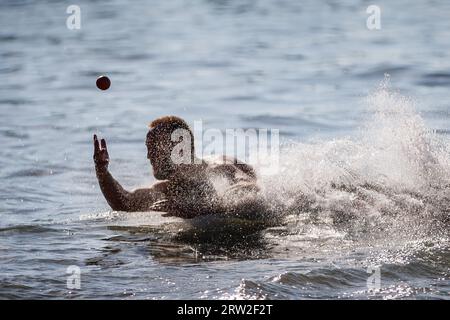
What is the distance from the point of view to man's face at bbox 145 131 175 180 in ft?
23.6

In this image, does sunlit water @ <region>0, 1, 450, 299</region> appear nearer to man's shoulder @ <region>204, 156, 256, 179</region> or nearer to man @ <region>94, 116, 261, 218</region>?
man @ <region>94, 116, 261, 218</region>

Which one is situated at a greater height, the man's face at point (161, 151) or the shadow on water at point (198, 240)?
the man's face at point (161, 151)

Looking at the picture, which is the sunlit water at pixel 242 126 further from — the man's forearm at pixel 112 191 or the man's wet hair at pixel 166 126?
the man's wet hair at pixel 166 126

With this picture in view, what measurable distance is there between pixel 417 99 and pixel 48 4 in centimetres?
1163

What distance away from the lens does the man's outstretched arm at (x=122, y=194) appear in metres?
7.12

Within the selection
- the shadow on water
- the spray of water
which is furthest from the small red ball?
the spray of water

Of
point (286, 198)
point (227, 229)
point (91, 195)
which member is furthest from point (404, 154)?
point (91, 195)

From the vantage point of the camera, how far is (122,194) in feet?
23.8

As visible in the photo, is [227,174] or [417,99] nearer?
[227,174]

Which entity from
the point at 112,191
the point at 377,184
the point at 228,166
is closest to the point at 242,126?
the point at 228,166

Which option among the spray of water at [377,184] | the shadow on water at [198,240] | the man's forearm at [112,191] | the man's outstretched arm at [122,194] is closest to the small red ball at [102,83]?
the man's outstretched arm at [122,194]

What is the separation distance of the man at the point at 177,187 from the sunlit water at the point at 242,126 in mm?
144

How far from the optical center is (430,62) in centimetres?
1527
